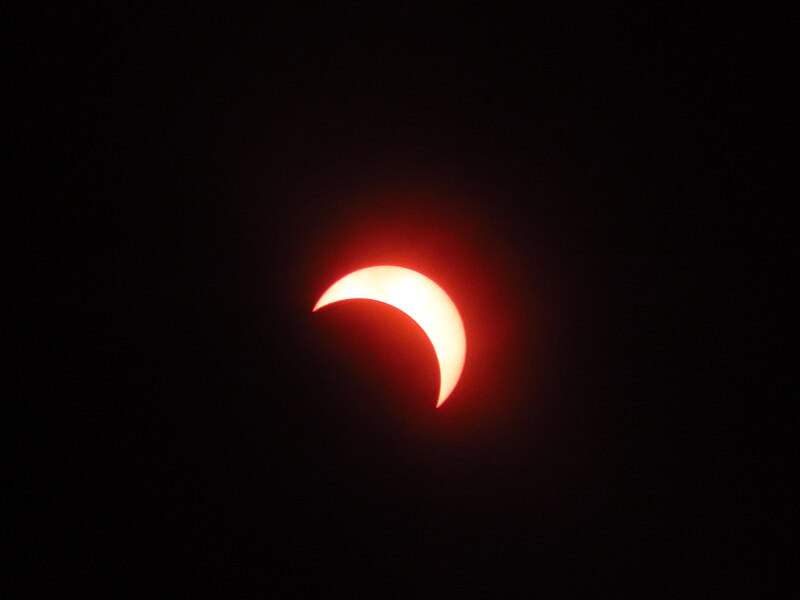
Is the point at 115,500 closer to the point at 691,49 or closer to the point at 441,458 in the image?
the point at 441,458

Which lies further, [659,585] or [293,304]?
[659,585]

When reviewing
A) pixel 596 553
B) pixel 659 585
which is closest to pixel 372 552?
pixel 596 553

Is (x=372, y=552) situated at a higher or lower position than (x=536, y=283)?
lower
